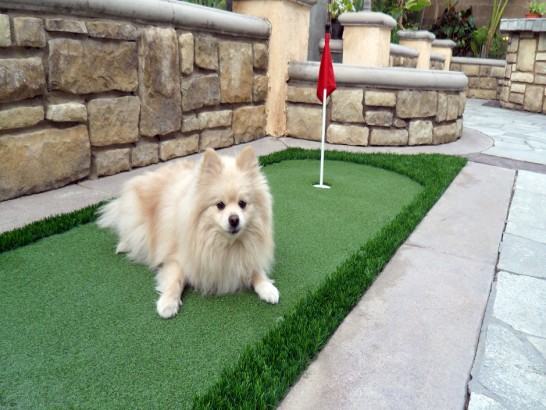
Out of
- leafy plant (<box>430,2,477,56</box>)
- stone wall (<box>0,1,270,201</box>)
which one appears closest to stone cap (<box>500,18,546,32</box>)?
leafy plant (<box>430,2,477,56</box>)

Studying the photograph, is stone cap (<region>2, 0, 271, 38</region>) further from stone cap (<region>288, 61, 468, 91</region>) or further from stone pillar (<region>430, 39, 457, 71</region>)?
stone pillar (<region>430, 39, 457, 71</region>)

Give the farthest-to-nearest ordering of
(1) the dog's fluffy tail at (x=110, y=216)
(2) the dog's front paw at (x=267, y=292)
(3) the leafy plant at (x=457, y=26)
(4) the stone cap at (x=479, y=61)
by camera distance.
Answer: (3) the leafy plant at (x=457, y=26) → (4) the stone cap at (x=479, y=61) → (1) the dog's fluffy tail at (x=110, y=216) → (2) the dog's front paw at (x=267, y=292)

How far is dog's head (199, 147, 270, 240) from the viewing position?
88.4 inches

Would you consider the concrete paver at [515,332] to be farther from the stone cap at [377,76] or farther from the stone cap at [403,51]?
the stone cap at [403,51]

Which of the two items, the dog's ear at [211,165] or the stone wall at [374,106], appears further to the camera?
the stone wall at [374,106]

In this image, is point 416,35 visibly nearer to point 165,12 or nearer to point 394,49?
point 394,49

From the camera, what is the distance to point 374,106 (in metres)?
6.33

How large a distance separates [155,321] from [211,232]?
526 millimetres

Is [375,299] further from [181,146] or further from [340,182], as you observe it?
[181,146]

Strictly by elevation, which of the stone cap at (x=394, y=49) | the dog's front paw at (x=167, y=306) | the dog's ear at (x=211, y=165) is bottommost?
the dog's front paw at (x=167, y=306)

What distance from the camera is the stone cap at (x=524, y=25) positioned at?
33.8ft

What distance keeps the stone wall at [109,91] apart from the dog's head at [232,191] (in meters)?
2.09

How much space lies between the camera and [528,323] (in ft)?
7.80

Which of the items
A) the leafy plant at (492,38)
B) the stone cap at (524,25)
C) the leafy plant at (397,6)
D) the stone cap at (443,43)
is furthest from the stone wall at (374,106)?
the leafy plant at (492,38)
